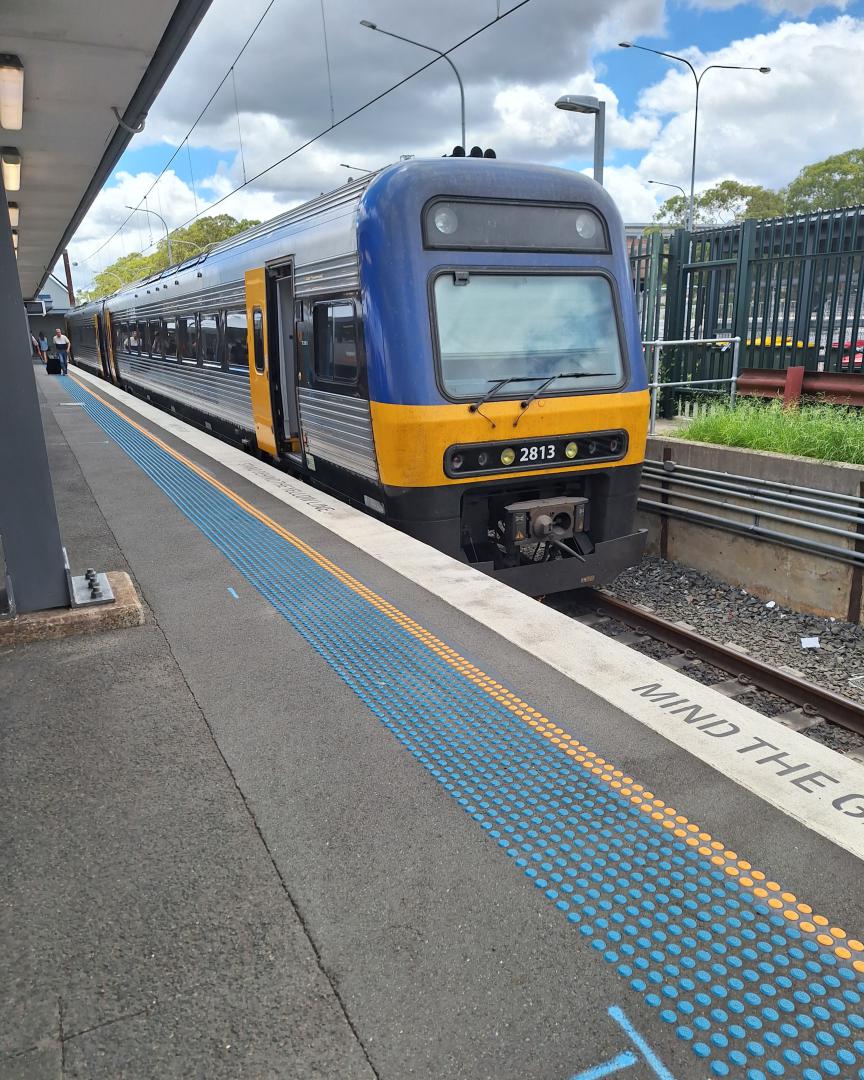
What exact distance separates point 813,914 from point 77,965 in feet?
6.04

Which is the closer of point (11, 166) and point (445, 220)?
point (445, 220)

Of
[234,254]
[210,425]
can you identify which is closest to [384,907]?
[234,254]

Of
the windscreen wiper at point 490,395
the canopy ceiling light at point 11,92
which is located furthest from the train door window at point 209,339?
the windscreen wiper at point 490,395

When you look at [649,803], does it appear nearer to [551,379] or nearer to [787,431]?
[551,379]

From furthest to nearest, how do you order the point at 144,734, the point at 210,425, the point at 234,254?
the point at 210,425 → the point at 234,254 → the point at 144,734

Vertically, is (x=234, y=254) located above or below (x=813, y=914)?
above

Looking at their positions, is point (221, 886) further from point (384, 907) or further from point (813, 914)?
point (813, 914)

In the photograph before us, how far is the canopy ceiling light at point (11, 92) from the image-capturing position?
19.6ft

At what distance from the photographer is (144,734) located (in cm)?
306

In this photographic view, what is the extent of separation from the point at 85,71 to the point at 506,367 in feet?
13.1

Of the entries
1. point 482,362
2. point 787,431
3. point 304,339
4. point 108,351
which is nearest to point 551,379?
point 482,362

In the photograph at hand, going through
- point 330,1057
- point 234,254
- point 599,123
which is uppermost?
point 599,123

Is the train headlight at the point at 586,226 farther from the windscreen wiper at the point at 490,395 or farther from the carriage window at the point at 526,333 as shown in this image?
the windscreen wiper at the point at 490,395

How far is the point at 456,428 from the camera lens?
5.65m
